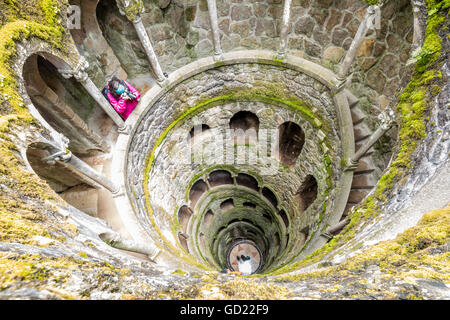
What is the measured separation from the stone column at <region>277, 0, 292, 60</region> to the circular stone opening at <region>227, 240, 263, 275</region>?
44.6ft

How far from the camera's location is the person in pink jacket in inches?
280

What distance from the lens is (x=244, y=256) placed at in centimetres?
1686

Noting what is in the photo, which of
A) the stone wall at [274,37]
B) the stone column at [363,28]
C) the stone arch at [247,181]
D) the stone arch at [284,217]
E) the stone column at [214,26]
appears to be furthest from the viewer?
the stone arch at [247,181]

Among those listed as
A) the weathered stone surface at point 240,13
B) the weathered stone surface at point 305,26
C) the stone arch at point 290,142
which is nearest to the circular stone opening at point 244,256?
the stone arch at point 290,142

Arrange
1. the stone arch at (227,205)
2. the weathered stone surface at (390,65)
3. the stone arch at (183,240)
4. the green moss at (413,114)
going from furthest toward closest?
the stone arch at (227,205) → the stone arch at (183,240) → the weathered stone surface at (390,65) → the green moss at (413,114)

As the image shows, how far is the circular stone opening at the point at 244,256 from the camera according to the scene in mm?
16314

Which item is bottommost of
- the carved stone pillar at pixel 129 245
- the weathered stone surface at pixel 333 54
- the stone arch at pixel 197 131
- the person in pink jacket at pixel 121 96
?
the carved stone pillar at pixel 129 245

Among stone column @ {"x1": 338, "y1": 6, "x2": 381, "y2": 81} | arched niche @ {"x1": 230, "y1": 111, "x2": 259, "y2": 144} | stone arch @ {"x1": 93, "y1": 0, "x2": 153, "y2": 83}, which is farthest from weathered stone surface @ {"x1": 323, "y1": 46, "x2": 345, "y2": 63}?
Result: stone arch @ {"x1": 93, "y1": 0, "x2": 153, "y2": 83}

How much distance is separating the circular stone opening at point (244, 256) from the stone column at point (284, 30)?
1358 centimetres

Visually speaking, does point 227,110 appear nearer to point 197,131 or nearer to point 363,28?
point 197,131

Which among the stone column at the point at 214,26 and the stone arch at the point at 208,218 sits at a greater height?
the stone column at the point at 214,26

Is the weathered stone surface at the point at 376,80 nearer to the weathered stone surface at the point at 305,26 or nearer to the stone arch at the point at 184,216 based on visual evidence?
the weathered stone surface at the point at 305,26

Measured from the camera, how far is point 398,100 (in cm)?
437

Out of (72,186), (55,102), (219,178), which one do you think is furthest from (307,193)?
(55,102)
